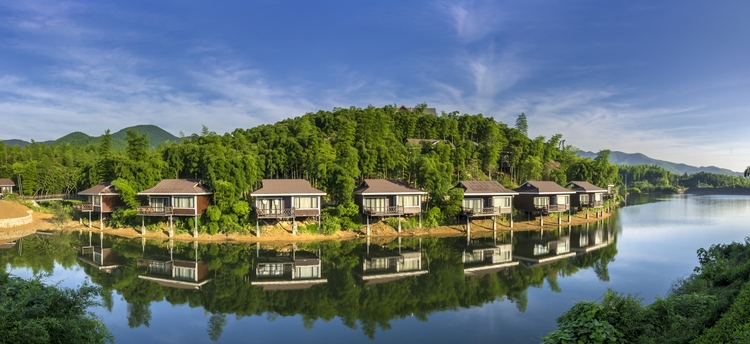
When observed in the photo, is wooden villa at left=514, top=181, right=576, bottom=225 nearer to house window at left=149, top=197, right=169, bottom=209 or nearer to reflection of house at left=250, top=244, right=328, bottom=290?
reflection of house at left=250, top=244, right=328, bottom=290

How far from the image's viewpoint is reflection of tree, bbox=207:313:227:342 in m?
11.8

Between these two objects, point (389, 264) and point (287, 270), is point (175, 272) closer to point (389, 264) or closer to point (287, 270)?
point (287, 270)

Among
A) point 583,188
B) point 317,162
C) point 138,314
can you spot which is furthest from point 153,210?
point 583,188

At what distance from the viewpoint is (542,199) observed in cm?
3375

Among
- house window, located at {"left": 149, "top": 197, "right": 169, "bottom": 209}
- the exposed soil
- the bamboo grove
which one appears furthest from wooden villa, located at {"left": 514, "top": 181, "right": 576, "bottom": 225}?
the exposed soil

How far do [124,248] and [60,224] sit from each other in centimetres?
1381

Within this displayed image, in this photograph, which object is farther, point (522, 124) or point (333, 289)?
point (522, 124)

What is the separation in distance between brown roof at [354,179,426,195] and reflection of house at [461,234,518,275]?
5823 millimetres

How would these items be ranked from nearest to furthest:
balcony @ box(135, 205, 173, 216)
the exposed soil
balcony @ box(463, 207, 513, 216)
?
balcony @ box(135, 205, 173, 216) → balcony @ box(463, 207, 513, 216) → the exposed soil

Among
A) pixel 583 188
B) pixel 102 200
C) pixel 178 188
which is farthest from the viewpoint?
pixel 583 188

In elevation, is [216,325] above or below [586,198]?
below

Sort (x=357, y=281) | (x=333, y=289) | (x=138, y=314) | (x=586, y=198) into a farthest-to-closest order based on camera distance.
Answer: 1. (x=586, y=198)
2. (x=357, y=281)
3. (x=333, y=289)
4. (x=138, y=314)

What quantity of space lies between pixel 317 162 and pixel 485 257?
49.6ft

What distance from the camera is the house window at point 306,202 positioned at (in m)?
27.0
